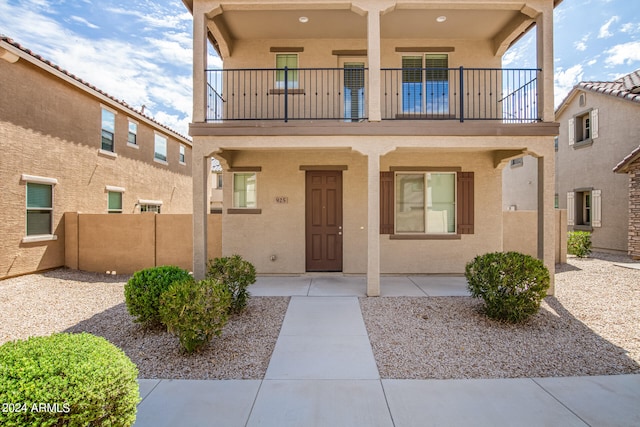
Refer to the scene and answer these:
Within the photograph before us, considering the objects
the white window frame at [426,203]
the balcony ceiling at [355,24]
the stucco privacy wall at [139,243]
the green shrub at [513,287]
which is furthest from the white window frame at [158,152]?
the green shrub at [513,287]

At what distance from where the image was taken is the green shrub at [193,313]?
13.3 ft

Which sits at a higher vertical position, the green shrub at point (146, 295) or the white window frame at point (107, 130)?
the white window frame at point (107, 130)

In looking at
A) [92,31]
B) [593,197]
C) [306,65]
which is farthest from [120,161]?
[593,197]

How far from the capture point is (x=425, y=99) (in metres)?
8.61

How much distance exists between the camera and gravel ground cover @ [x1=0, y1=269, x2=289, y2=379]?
154 inches

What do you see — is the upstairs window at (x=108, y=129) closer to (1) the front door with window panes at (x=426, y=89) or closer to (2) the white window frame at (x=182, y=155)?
(2) the white window frame at (x=182, y=155)

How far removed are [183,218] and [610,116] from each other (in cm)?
1699

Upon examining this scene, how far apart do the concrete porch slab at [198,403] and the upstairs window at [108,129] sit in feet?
36.1

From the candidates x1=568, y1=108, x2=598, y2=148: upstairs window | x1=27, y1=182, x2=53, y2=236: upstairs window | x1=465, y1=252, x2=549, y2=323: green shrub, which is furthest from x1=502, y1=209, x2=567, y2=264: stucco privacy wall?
x1=27, y1=182, x2=53, y2=236: upstairs window

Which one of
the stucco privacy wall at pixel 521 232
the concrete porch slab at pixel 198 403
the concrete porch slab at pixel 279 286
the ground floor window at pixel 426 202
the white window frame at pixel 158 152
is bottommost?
the concrete porch slab at pixel 198 403

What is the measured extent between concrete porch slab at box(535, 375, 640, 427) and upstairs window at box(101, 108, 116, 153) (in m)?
13.9

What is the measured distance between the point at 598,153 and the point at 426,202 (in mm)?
10399

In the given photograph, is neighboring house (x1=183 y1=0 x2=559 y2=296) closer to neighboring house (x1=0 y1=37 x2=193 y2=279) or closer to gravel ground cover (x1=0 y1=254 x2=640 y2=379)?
gravel ground cover (x1=0 y1=254 x2=640 y2=379)

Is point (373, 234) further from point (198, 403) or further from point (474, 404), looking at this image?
point (198, 403)
